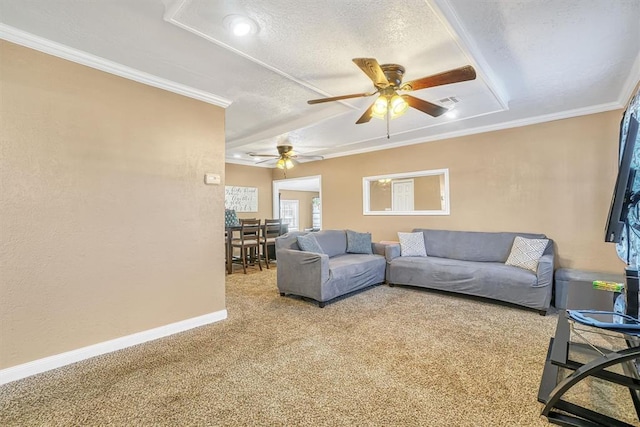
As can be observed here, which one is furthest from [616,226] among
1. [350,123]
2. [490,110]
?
[350,123]

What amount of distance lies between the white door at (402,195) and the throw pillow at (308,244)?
86.8 inches

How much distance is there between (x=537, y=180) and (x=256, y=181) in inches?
231

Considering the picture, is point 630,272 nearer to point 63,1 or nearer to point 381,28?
point 381,28

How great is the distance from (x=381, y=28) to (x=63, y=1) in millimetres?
2010

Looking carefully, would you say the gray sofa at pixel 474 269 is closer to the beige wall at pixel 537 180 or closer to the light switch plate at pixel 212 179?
the beige wall at pixel 537 180

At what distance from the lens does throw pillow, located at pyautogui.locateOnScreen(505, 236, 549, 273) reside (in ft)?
12.2

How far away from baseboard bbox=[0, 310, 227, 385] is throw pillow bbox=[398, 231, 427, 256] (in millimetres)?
2994

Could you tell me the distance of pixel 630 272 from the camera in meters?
2.10

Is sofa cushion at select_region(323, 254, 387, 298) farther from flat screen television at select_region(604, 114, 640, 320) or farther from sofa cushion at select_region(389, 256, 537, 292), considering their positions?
flat screen television at select_region(604, 114, 640, 320)

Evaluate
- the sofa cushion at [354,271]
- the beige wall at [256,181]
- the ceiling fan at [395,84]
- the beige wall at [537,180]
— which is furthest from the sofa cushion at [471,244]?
the beige wall at [256,181]

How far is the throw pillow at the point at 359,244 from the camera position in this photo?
4.95m

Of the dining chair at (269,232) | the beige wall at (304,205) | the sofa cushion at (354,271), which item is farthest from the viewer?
the beige wall at (304,205)

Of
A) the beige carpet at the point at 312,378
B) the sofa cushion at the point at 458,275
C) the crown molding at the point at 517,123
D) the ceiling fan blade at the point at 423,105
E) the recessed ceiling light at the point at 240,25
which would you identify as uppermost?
the recessed ceiling light at the point at 240,25

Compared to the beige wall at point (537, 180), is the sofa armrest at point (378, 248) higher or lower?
lower
